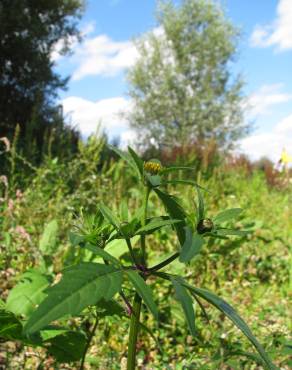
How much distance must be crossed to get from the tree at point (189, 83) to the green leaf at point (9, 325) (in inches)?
1025

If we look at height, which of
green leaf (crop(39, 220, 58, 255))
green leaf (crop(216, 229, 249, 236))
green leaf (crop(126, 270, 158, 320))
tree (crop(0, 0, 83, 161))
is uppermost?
tree (crop(0, 0, 83, 161))

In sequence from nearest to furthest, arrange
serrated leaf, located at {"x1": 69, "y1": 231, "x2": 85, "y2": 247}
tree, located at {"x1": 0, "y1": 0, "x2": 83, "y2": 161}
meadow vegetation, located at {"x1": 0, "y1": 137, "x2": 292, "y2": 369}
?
1. serrated leaf, located at {"x1": 69, "y1": 231, "x2": 85, "y2": 247}
2. meadow vegetation, located at {"x1": 0, "y1": 137, "x2": 292, "y2": 369}
3. tree, located at {"x1": 0, "y1": 0, "x2": 83, "y2": 161}

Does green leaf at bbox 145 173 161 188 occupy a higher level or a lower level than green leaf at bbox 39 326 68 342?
higher

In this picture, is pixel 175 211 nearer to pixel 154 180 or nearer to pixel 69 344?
pixel 154 180

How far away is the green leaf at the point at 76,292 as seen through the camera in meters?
0.63

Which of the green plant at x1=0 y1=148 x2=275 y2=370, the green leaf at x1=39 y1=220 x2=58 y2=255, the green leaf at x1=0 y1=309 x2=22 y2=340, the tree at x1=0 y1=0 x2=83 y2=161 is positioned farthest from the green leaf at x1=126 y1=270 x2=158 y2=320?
the tree at x1=0 y1=0 x2=83 y2=161

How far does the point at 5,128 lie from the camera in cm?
1041

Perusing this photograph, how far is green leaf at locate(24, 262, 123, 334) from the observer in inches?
25.0

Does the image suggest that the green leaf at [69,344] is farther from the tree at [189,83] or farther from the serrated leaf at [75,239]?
the tree at [189,83]

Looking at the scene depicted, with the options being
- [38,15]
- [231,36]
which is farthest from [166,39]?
[38,15]

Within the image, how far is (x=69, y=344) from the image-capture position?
4.12 feet

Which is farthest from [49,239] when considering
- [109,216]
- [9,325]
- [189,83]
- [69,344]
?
[189,83]

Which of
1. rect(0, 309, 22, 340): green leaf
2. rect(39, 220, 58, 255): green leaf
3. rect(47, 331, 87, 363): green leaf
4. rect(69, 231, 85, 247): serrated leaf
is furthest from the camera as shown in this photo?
rect(39, 220, 58, 255): green leaf

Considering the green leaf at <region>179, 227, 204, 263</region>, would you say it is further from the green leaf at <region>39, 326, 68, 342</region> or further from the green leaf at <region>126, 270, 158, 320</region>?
the green leaf at <region>39, 326, 68, 342</region>
